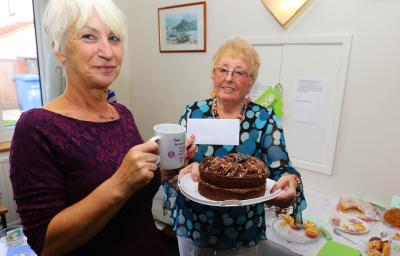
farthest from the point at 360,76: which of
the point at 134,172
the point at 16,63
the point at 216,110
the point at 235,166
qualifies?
the point at 16,63

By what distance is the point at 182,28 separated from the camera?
263cm

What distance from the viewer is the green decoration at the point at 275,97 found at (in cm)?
212

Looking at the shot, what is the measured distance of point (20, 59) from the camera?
2688mm

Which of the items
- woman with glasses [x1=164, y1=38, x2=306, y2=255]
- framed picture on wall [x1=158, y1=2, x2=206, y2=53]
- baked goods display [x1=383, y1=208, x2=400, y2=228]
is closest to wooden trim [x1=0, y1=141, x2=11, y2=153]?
framed picture on wall [x1=158, y1=2, x2=206, y2=53]

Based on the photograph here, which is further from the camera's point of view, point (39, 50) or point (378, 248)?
point (39, 50)

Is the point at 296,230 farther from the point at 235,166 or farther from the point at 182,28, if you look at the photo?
the point at 182,28

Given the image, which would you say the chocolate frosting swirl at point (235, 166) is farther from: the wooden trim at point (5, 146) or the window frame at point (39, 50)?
the window frame at point (39, 50)

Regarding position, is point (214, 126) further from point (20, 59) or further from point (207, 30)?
point (20, 59)

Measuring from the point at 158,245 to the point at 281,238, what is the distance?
2.79 feet

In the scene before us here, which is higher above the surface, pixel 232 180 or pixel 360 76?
pixel 360 76

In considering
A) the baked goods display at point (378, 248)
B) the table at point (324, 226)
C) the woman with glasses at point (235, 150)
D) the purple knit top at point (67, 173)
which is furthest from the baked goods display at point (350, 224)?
the purple knit top at point (67, 173)

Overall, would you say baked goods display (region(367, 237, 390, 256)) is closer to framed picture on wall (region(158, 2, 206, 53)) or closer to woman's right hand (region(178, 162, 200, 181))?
woman's right hand (region(178, 162, 200, 181))

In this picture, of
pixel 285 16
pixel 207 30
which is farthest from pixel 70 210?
pixel 207 30

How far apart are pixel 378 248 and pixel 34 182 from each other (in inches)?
60.9
